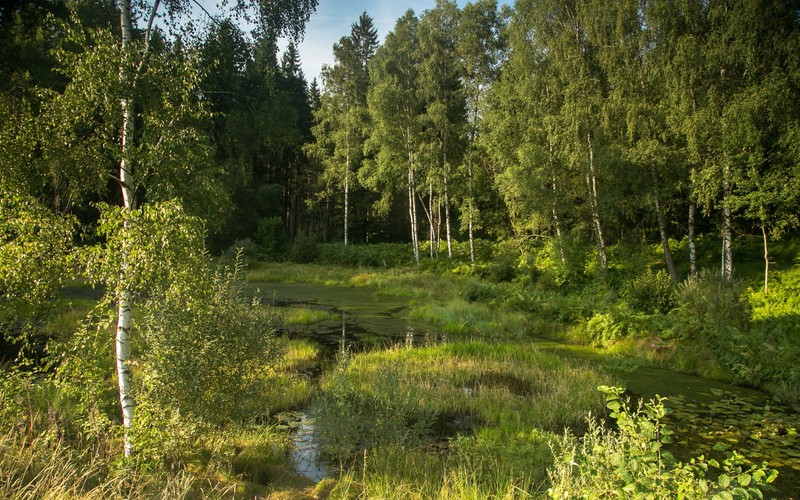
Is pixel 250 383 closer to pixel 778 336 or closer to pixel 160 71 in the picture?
pixel 160 71

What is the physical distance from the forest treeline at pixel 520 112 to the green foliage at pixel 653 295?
280 centimetres

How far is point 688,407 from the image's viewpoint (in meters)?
8.16

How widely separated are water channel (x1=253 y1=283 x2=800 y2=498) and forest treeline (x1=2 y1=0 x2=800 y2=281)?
5011mm

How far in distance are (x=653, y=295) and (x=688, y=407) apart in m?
7.24

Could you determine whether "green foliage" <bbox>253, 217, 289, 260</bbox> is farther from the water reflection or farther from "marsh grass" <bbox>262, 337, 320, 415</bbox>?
the water reflection

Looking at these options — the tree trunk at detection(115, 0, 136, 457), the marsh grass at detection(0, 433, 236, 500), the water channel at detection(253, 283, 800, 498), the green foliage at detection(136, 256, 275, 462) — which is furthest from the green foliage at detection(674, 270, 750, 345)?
the tree trunk at detection(115, 0, 136, 457)

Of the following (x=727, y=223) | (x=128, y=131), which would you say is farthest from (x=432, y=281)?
(x=128, y=131)

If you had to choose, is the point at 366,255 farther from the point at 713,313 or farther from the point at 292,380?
the point at 292,380

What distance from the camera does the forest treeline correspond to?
569 cm

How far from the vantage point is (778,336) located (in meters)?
10.7

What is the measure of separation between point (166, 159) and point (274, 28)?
4.88 meters

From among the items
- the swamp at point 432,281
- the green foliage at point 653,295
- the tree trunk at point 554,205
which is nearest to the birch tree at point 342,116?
the swamp at point 432,281

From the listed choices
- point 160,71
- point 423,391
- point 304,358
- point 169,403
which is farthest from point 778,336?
point 160,71

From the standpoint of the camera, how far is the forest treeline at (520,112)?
18.7 ft
